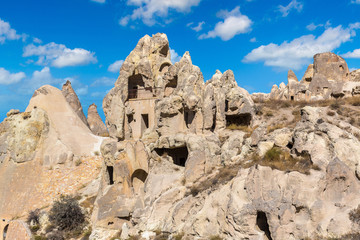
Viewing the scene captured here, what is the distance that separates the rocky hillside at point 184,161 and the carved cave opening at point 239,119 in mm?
60

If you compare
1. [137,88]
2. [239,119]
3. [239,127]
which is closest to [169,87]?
[137,88]

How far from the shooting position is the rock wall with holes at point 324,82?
28328 mm

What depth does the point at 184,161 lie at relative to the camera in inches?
691

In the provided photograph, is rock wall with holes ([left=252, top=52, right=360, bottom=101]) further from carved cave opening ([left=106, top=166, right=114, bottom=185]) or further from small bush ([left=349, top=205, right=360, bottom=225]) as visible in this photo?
small bush ([left=349, top=205, right=360, bottom=225])

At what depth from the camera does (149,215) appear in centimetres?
1315

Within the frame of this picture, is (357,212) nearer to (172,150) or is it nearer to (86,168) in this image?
(172,150)

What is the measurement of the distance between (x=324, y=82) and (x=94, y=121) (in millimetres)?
23255

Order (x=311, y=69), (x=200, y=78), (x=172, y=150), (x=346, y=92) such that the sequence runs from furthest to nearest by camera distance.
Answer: (x=311, y=69), (x=346, y=92), (x=200, y=78), (x=172, y=150)

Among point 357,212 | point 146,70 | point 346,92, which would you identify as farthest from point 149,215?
point 346,92

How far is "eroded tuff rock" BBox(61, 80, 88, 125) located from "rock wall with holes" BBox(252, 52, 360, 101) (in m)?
17.6

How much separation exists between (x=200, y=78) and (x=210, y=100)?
1.39 metres

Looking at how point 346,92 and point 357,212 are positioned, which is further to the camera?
point 346,92

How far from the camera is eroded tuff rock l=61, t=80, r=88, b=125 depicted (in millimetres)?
35250

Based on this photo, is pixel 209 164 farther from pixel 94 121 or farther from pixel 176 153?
pixel 94 121
